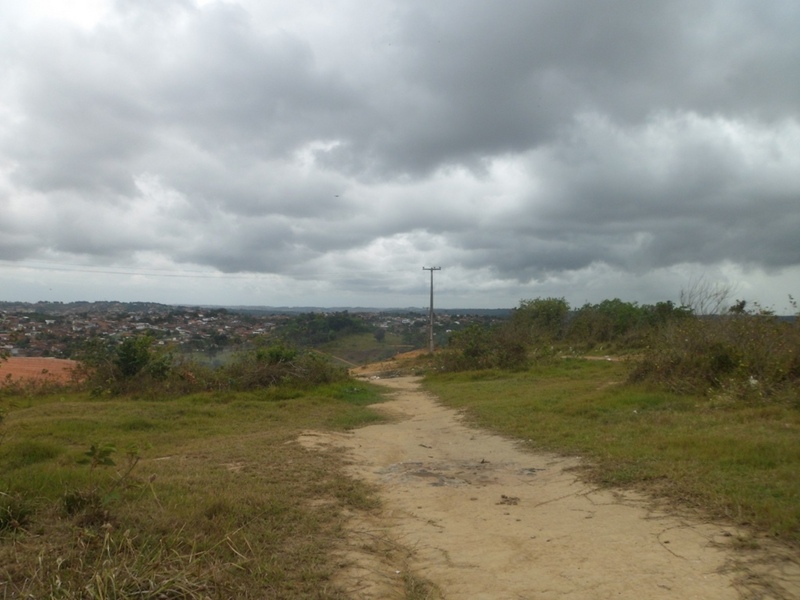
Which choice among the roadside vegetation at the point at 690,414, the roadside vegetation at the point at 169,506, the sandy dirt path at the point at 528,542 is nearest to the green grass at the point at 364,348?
the roadside vegetation at the point at 690,414

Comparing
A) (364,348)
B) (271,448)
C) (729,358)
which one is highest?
(729,358)

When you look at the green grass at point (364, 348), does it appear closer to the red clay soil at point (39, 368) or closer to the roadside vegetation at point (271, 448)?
the roadside vegetation at point (271, 448)

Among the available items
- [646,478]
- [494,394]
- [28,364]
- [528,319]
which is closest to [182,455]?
[646,478]

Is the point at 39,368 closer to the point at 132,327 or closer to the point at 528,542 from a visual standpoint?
the point at 132,327

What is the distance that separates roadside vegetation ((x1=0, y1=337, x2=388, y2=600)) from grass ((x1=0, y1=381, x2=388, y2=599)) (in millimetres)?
13

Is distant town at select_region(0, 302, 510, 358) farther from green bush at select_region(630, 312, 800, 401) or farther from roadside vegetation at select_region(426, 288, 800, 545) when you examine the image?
green bush at select_region(630, 312, 800, 401)

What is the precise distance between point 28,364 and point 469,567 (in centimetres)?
2194

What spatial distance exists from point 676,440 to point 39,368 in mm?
20132

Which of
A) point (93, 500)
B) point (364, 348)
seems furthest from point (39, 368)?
point (364, 348)

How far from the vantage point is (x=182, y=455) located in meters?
9.41

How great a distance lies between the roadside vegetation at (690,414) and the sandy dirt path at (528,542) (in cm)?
59

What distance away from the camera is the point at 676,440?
332 inches

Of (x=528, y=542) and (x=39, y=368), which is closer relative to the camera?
(x=528, y=542)

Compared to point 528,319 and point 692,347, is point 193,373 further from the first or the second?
point 528,319
